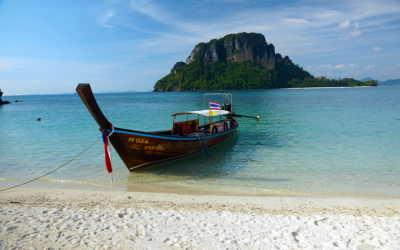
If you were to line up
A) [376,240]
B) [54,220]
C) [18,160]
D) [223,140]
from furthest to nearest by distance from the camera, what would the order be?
[223,140] < [18,160] < [54,220] < [376,240]

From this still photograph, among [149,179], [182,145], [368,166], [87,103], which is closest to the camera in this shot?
[87,103]

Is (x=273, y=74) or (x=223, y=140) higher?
(x=273, y=74)

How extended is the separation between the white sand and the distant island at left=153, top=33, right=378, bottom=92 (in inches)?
5248

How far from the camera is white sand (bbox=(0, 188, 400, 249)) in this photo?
4148 millimetres

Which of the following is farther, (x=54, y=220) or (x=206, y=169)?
(x=206, y=169)

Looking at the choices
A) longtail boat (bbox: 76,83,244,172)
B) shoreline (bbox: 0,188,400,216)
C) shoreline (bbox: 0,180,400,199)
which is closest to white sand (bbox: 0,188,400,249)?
shoreline (bbox: 0,188,400,216)

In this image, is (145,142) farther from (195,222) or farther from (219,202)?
(195,222)

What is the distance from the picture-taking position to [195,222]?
498 cm

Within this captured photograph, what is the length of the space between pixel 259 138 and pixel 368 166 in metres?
7.16

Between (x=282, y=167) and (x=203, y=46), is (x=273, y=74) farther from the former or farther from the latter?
(x=282, y=167)

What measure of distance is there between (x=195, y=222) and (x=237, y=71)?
498 ft

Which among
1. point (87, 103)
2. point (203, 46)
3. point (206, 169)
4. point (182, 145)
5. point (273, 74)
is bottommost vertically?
point (206, 169)

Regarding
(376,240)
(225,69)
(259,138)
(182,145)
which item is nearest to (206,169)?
(182,145)

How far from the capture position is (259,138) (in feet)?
52.7
